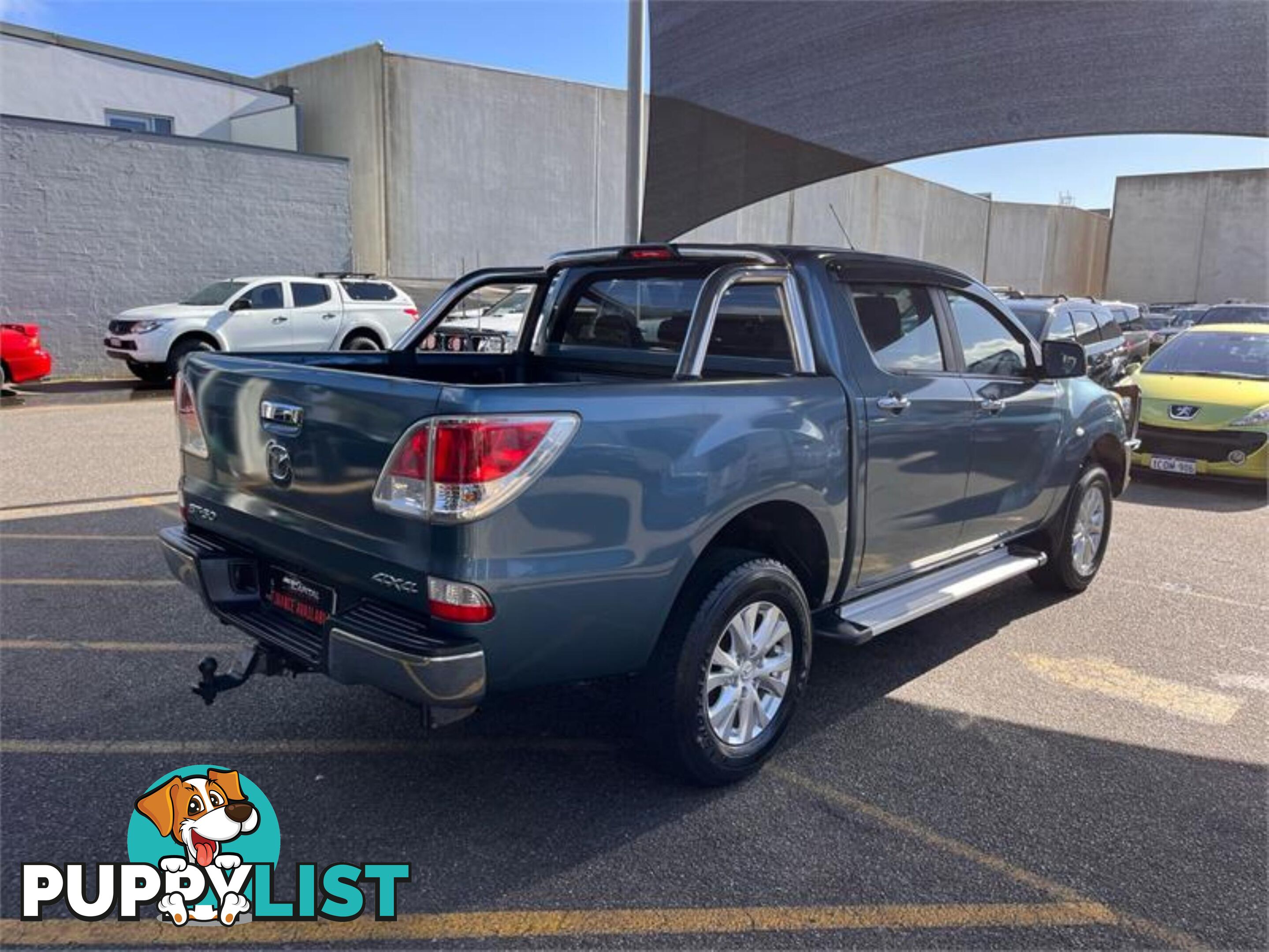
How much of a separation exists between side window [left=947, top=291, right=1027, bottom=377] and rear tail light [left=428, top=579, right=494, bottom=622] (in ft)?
10.1

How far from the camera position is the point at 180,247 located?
17922 millimetres

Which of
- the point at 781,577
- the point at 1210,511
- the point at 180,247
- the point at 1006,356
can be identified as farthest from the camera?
the point at 180,247

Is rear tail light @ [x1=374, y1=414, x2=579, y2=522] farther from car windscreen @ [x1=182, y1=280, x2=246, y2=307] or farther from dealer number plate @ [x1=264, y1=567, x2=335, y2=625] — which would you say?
car windscreen @ [x1=182, y1=280, x2=246, y2=307]

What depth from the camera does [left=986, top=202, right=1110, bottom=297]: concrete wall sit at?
150ft

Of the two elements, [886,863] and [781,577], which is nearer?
[886,863]

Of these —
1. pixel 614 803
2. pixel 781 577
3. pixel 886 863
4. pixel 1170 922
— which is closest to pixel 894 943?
pixel 886 863

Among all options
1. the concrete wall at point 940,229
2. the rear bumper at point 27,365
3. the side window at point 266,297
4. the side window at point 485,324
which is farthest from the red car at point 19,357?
the concrete wall at point 940,229

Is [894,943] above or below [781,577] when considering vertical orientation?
below

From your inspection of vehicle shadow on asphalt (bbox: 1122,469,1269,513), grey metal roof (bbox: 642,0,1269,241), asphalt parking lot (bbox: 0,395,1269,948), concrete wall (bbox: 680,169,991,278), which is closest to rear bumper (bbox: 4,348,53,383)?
grey metal roof (bbox: 642,0,1269,241)

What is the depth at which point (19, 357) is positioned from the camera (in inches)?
537

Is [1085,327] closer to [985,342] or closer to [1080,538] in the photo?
[1080,538]

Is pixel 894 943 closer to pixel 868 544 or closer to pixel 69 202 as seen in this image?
pixel 868 544

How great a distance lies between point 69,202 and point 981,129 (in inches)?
614

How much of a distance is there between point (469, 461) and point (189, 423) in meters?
1.78
